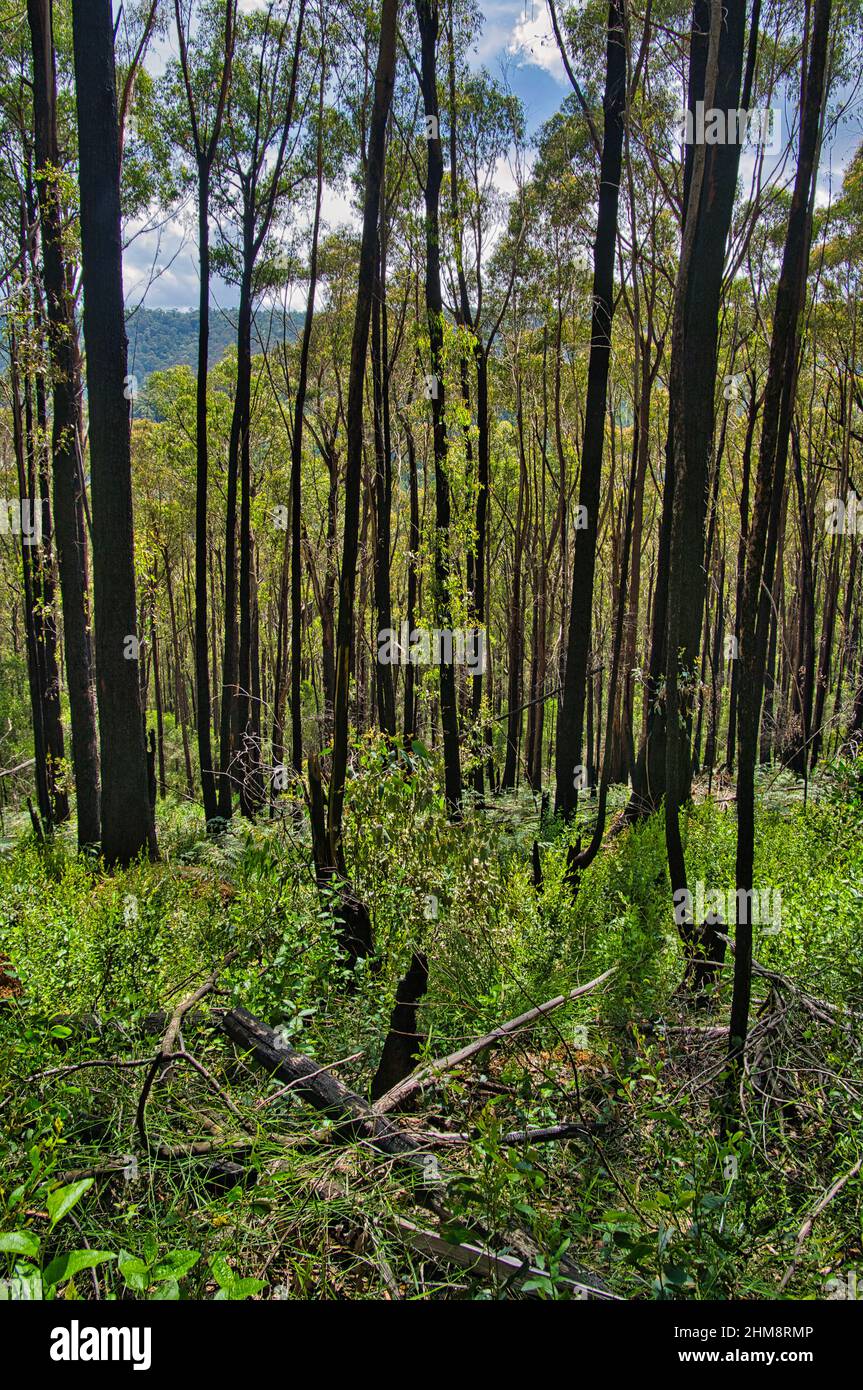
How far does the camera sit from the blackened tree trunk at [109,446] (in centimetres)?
688

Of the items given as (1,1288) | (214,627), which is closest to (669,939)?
(1,1288)

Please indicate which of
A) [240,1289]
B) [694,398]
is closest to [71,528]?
[694,398]

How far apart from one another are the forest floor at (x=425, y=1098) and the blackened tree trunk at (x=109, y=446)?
239cm

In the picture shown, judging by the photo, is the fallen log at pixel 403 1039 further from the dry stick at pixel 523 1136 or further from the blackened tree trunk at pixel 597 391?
the blackened tree trunk at pixel 597 391

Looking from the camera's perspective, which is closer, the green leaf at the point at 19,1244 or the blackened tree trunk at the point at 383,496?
the green leaf at the point at 19,1244

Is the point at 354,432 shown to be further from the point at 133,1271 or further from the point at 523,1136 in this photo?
the point at 133,1271

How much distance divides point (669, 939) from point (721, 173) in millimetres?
4635

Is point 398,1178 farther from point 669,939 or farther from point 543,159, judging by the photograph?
point 543,159

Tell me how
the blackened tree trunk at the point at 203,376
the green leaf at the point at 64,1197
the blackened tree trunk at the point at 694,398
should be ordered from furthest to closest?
the blackened tree trunk at the point at 203,376, the blackened tree trunk at the point at 694,398, the green leaf at the point at 64,1197

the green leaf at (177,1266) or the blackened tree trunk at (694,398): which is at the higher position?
the blackened tree trunk at (694,398)

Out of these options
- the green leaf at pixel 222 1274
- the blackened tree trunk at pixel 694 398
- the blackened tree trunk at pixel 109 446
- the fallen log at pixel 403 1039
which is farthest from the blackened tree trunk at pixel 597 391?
the green leaf at pixel 222 1274

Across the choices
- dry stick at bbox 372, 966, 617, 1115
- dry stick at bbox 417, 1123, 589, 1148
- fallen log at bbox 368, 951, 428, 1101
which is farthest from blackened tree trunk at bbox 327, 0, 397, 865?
dry stick at bbox 417, 1123, 589, 1148

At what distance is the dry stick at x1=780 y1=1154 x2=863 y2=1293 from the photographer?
6.25 ft

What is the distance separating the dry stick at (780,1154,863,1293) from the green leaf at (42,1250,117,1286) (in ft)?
5.20
